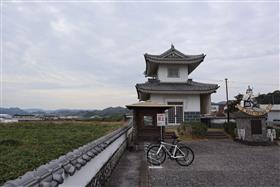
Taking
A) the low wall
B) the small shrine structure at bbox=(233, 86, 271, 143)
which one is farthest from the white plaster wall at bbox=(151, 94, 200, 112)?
the low wall

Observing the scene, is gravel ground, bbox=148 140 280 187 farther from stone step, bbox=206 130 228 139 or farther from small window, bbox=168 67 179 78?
small window, bbox=168 67 179 78

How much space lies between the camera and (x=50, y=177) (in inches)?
113

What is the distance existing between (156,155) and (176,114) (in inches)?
654

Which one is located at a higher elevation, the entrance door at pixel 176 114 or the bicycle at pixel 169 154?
the entrance door at pixel 176 114

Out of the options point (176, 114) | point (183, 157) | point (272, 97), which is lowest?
point (183, 157)

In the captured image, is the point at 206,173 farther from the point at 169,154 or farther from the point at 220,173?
the point at 169,154

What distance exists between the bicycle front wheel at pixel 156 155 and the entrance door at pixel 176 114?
52.9 ft

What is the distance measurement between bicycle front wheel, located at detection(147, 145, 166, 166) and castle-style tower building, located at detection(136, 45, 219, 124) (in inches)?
597

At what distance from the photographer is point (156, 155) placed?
34.9 ft

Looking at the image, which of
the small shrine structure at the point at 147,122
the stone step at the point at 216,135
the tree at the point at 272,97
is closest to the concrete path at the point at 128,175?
the small shrine structure at the point at 147,122

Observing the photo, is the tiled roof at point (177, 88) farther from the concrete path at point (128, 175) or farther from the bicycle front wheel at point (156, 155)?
the bicycle front wheel at point (156, 155)

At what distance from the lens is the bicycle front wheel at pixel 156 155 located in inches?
416

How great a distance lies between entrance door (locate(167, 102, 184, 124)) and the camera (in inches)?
1059

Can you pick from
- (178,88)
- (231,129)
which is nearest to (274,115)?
(178,88)
